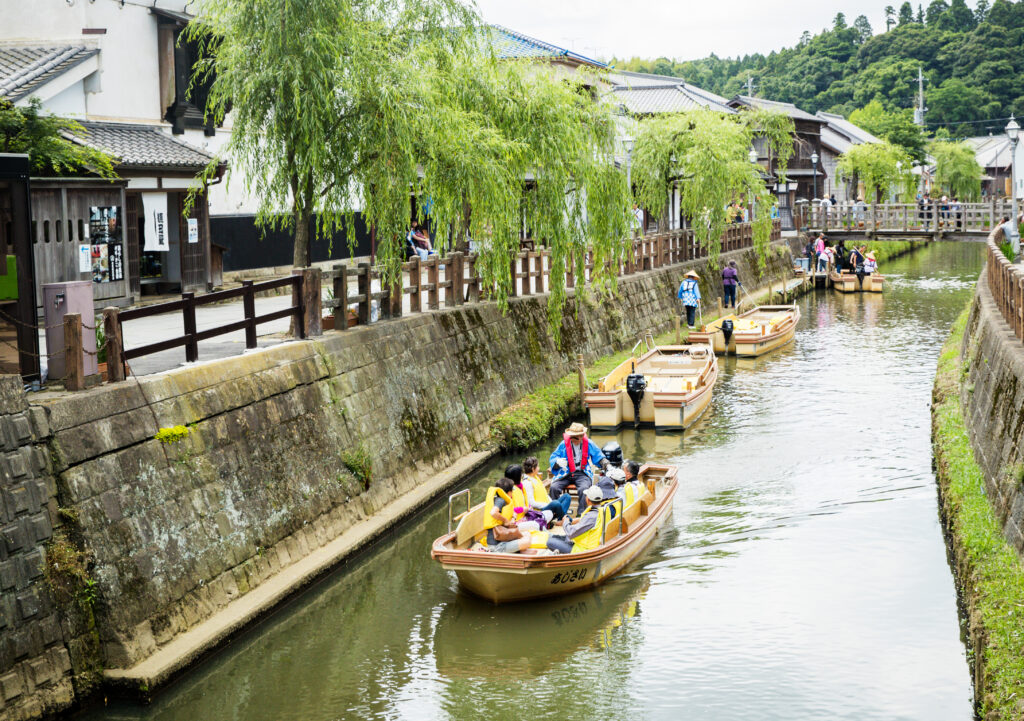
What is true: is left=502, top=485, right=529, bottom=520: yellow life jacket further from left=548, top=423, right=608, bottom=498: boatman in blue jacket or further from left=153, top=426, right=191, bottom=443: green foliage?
left=153, top=426, right=191, bottom=443: green foliage

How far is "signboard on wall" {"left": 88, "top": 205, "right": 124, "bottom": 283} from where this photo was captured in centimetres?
2014

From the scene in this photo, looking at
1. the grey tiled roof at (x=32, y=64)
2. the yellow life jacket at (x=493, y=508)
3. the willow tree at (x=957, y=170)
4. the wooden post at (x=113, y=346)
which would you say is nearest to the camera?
the wooden post at (x=113, y=346)

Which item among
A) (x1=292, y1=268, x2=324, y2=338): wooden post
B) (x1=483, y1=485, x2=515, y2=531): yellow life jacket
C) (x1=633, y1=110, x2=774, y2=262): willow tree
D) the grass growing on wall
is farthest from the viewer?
(x1=633, y1=110, x2=774, y2=262): willow tree

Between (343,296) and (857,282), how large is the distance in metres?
33.5

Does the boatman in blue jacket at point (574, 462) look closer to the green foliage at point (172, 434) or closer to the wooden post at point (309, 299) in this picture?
the wooden post at point (309, 299)

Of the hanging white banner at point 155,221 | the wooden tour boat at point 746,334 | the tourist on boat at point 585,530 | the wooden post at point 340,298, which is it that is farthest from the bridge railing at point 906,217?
the tourist on boat at point 585,530

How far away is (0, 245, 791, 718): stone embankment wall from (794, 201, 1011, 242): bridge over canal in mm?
31271

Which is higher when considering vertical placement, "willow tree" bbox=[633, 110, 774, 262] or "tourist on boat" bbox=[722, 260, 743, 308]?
"willow tree" bbox=[633, 110, 774, 262]

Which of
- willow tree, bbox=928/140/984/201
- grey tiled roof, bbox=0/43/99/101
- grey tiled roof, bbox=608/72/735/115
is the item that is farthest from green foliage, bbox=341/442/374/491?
willow tree, bbox=928/140/984/201

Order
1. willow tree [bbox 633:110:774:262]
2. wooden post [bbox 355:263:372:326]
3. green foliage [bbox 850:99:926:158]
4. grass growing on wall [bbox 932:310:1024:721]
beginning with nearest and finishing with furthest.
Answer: grass growing on wall [bbox 932:310:1024:721] < wooden post [bbox 355:263:372:326] < willow tree [bbox 633:110:774:262] < green foliage [bbox 850:99:926:158]

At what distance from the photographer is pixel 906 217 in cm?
4853

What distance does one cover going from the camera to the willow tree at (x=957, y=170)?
256 ft

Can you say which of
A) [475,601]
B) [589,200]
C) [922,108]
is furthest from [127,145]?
[922,108]

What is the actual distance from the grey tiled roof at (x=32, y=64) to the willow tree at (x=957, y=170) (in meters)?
70.3
